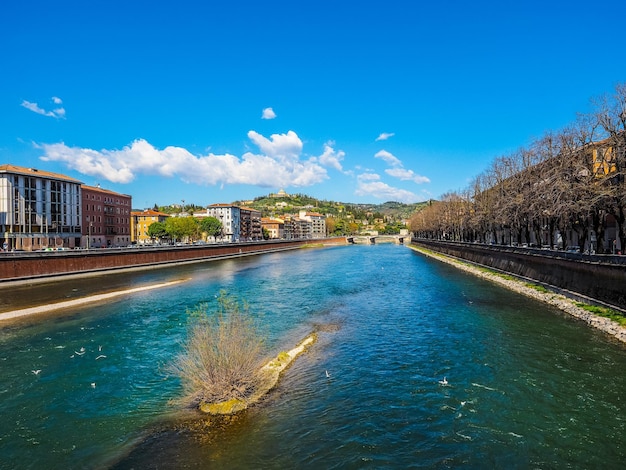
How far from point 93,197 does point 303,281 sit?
7553cm

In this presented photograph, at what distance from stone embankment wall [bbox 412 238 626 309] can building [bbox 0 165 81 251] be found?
252 ft

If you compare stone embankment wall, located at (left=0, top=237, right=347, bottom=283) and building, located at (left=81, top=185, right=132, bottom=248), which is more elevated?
building, located at (left=81, top=185, right=132, bottom=248)

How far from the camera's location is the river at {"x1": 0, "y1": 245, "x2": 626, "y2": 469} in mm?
9789

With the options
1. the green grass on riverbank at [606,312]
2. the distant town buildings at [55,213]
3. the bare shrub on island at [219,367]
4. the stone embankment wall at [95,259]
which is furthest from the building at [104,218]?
the green grass on riverbank at [606,312]

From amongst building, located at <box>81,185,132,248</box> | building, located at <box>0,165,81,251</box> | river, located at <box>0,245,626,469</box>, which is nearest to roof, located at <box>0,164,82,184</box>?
building, located at <box>0,165,81,251</box>

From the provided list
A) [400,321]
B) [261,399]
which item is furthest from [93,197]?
[261,399]

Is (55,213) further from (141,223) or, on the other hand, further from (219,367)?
(219,367)

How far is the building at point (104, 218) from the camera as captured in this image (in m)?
96.7

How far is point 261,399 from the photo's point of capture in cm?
1274

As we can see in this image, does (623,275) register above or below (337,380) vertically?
above

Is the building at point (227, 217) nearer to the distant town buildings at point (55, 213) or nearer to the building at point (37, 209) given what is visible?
the distant town buildings at point (55, 213)

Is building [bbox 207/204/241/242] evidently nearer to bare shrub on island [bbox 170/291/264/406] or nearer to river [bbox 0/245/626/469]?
river [bbox 0/245/626/469]

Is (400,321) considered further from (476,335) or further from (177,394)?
(177,394)

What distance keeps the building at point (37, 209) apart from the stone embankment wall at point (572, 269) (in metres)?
76.8
